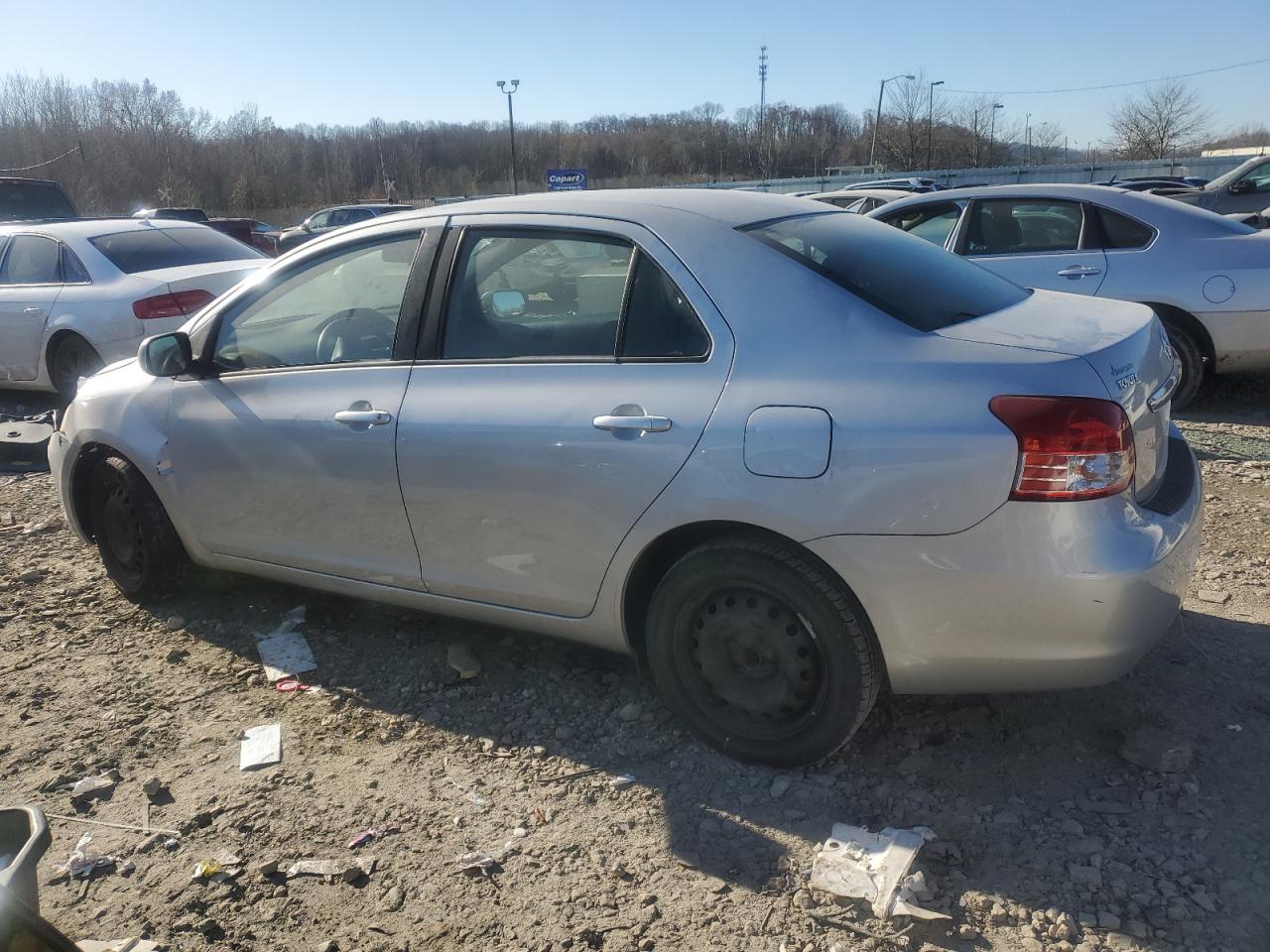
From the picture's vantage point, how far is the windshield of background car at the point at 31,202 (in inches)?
556

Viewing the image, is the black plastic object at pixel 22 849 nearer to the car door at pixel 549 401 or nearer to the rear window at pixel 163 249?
the car door at pixel 549 401

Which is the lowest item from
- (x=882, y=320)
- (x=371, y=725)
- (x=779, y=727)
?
(x=371, y=725)

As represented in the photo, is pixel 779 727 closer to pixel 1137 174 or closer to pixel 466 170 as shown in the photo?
pixel 1137 174

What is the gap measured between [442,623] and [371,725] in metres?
0.78

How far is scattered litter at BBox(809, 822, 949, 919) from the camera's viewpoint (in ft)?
7.93

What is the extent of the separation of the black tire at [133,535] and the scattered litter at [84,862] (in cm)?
168

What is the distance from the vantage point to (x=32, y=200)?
571 inches

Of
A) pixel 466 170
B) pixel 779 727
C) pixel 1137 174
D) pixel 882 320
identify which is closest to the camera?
pixel 882 320

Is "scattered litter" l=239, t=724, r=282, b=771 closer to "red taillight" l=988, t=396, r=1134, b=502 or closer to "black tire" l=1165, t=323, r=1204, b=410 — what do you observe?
"red taillight" l=988, t=396, r=1134, b=502

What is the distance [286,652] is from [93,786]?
0.95 meters

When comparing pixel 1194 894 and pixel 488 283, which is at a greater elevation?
pixel 488 283

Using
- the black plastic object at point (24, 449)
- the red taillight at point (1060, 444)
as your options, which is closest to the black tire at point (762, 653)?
the red taillight at point (1060, 444)

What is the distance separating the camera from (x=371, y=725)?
11.3ft

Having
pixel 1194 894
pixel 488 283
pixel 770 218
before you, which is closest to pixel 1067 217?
pixel 770 218
